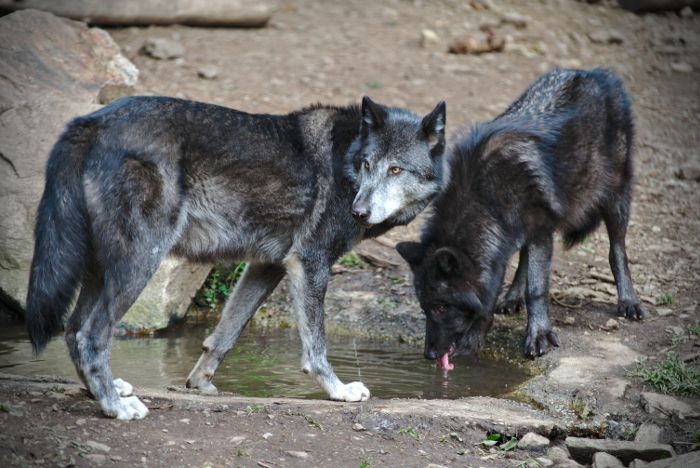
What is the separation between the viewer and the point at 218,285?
892cm

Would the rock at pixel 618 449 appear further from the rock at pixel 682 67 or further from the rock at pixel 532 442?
the rock at pixel 682 67

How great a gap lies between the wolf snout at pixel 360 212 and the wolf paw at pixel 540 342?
2294mm

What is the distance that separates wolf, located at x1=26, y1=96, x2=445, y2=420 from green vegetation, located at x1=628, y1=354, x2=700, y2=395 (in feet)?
7.17

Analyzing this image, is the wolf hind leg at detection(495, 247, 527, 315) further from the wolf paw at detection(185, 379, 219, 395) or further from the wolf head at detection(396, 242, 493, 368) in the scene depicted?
the wolf paw at detection(185, 379, 219, 395)

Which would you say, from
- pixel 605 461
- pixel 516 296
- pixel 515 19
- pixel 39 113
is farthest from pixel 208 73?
pixel 605 461

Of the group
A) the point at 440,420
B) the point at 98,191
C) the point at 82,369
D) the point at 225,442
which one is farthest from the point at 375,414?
the point at 98,191

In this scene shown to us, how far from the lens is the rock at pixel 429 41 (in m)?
14.4

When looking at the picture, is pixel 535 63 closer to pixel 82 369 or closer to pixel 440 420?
pixel 440 420

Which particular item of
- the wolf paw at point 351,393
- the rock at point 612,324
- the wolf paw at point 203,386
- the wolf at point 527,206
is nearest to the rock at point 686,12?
the wolf at point 527,206

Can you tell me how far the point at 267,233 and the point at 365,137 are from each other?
1016 millimetres

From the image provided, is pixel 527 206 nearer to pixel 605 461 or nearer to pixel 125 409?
pixel 605 461

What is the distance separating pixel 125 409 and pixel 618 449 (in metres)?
3.00

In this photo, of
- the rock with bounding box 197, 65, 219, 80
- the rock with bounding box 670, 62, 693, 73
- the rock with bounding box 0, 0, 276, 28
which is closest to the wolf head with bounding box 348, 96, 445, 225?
the rock with bounding box 197, 65, 219, 80

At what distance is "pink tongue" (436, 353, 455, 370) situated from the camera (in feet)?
23.1
